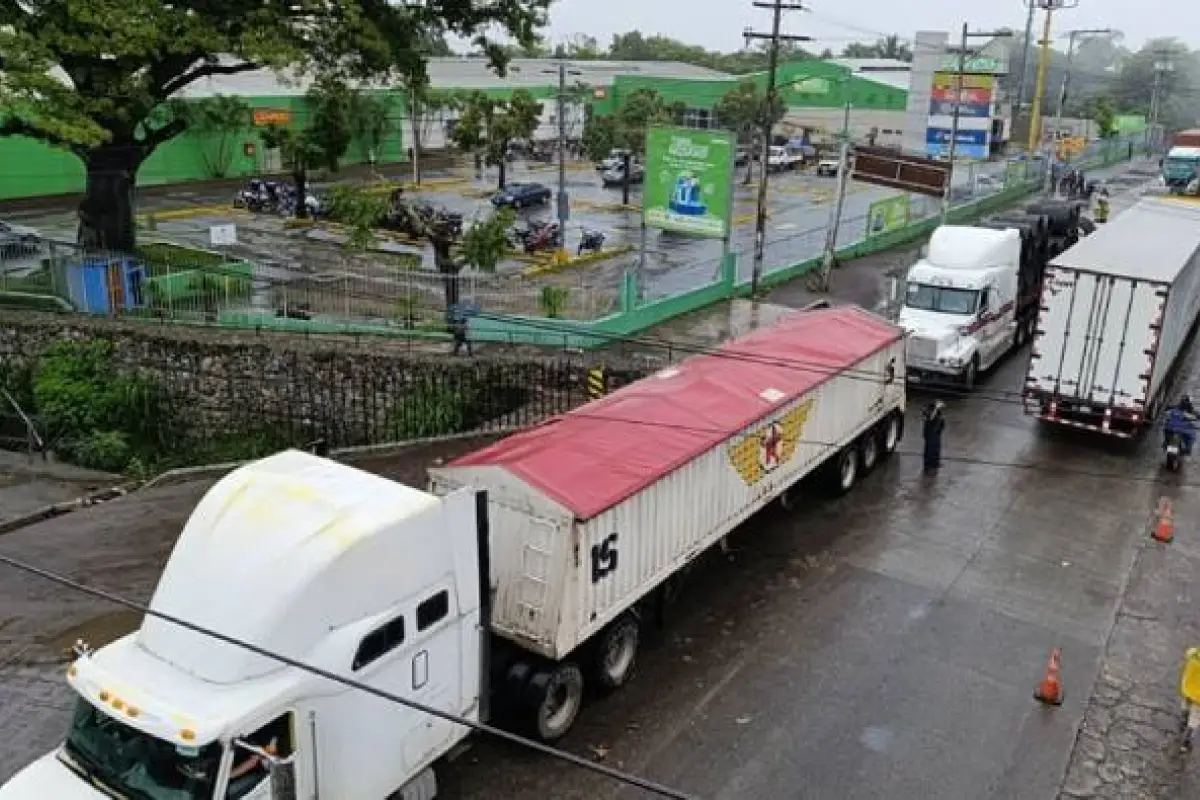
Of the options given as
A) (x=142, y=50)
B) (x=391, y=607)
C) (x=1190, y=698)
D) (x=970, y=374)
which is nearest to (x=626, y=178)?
(x=970, y=374)

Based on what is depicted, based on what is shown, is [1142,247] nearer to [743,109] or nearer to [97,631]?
[97,631]

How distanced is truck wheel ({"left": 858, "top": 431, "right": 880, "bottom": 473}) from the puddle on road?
1192cm

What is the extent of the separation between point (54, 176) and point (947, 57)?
48325 mm

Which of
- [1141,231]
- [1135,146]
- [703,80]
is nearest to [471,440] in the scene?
[1141,231]

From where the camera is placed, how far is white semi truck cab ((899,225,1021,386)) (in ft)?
77.7

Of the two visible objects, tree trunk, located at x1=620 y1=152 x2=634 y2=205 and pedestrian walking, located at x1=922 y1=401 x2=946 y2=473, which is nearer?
pedestrian walking, located at x1=922 y1=401 x2=946 y2=473

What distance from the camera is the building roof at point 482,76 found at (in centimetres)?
5788

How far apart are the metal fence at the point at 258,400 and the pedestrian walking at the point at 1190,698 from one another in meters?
12.3

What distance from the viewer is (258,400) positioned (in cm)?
2302

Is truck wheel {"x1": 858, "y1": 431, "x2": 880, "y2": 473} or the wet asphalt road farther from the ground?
the wet asphalt road

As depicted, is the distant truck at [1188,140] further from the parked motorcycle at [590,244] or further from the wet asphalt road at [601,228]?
the parked motorcycle at [590,244]

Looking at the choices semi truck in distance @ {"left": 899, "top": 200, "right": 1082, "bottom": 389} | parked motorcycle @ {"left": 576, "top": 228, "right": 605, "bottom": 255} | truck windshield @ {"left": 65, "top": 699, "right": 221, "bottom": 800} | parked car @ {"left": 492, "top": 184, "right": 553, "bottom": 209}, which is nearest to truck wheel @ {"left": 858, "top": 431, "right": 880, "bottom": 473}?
semi truck in distance @ {"left": 899, "top": 200, "right": 1082, "bottom": 389}

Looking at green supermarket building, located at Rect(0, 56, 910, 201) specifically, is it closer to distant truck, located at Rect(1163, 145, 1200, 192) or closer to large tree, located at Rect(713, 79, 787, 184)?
large tree, located at Rect(713, 79, 787, 184)

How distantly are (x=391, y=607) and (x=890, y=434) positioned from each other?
13.3 m
